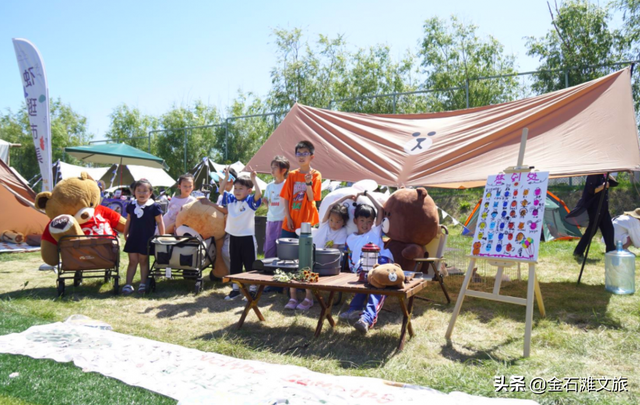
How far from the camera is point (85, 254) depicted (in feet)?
17.2

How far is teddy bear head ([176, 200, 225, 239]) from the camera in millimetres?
5844

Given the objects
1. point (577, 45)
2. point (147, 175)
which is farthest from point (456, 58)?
point (147, 175)

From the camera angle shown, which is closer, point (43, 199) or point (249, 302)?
point (249, 302)

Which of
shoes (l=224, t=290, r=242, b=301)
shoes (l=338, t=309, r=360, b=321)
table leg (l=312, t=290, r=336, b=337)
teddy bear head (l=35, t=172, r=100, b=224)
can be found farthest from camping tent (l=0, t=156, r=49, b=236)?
table leg (l=312, t=290, r=336, b=337)

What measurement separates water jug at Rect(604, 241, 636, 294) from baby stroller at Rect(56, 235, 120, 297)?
18.3 feet

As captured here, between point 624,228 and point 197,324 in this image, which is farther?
point 624,228

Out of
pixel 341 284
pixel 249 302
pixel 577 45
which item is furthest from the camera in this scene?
pixel 577 45

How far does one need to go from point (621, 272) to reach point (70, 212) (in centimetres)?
632

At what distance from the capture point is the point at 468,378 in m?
2.96

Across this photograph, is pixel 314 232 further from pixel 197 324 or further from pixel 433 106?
pixel 433 106

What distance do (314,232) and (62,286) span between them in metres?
2.85

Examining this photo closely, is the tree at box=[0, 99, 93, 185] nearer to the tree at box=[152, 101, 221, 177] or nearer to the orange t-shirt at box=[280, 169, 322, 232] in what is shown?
the tree at box=[152, 101, 221, 177]

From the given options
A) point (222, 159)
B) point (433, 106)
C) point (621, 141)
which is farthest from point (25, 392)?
point (222, 159)

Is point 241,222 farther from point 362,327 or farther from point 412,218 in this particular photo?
point 362,327
